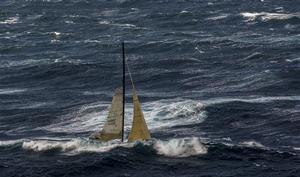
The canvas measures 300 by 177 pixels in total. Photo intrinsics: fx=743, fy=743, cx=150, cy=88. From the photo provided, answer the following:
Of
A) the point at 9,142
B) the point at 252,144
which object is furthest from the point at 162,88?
the point at 252,144

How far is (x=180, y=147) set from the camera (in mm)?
65500

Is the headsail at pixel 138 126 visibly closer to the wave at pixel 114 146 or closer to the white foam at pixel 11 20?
the wave at pixel 114 146

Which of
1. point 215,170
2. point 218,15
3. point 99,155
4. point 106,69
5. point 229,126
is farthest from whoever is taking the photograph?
point 218,15

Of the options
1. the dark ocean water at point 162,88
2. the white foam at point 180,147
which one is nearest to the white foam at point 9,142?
the dark ocean water at point 162,88

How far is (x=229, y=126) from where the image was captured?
73688mm

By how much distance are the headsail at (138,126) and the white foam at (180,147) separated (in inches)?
56.4

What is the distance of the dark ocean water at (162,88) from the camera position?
207 feet

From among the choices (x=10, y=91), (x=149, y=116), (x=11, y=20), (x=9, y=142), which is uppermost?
(x=9, y=142)

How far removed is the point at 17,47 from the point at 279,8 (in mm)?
55222

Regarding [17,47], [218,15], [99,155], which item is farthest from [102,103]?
[218,15]

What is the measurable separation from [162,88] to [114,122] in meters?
27.8

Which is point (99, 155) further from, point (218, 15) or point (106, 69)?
point (218, 15)

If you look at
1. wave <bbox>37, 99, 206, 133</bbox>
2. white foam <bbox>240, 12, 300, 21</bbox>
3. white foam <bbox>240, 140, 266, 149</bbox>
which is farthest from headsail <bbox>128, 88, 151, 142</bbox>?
white foam <bbox>240, 12, 300, 21</bbox>

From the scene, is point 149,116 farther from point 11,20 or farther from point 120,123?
point 11,20
